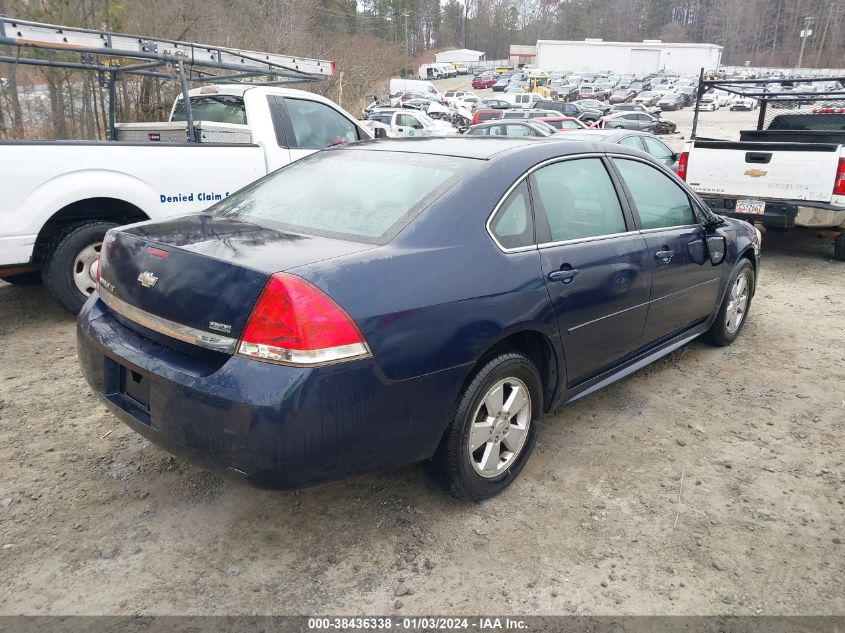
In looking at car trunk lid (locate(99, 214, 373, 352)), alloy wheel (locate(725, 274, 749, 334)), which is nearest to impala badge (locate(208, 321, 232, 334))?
car trunk lid (locate(99, 214, 373, 352))

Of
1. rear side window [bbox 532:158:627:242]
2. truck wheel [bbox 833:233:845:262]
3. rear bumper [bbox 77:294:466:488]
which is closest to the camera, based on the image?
rear bumper [bbox 77:294:466:488]

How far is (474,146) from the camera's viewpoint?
11.0 feet

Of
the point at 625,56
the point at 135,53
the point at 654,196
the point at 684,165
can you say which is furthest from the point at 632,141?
the point at 625,56

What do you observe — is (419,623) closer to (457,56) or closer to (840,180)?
(840,180)

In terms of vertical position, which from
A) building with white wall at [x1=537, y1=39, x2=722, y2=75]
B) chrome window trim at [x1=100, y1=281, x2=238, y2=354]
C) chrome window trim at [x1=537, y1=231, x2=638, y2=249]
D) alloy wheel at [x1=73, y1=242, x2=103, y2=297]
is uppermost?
building with white wall at [x1=537, y1=39, x2=722, y2=75]

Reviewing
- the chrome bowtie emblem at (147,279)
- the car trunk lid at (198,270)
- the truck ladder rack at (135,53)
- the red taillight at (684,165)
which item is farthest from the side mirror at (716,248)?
the truck ladder rack at (135,53)

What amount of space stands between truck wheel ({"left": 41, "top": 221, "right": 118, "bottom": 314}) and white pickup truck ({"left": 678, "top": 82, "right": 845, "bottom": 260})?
6.78m

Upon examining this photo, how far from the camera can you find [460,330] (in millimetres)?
2580

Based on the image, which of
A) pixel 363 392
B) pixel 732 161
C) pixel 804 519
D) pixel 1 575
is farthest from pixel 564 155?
pixel 732 161

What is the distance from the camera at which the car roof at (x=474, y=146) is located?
3236mm

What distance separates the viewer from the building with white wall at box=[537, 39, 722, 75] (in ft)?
279

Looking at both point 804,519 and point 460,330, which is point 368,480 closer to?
point 460,330

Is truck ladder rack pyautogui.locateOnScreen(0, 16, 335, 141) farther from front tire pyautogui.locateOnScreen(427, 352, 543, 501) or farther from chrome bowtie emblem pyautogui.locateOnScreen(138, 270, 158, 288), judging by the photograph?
front tire pyautogui.locateOnScreen(427, 352, 543, 501)

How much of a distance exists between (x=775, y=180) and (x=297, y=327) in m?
7.10
